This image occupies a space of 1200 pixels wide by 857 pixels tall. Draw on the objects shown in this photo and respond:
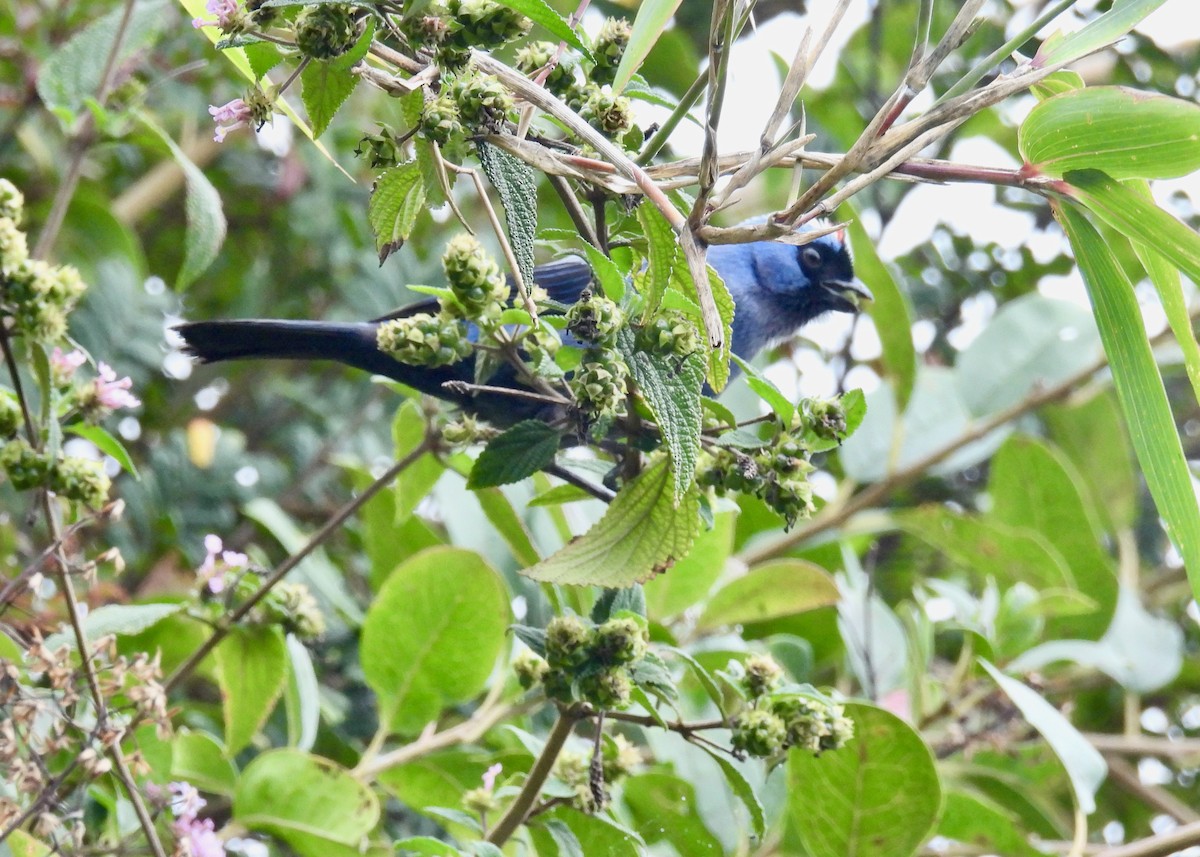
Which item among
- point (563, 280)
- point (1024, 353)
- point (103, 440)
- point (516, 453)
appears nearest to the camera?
point (516, 453)

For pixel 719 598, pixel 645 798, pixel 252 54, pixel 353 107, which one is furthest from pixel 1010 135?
pixel 252 54

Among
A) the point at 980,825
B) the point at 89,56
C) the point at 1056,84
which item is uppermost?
the point at 89,56

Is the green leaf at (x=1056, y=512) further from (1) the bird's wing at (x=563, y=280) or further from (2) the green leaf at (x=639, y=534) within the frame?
(2) the green leaf at (x=639, y=534)

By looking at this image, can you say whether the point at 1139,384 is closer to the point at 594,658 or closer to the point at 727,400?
the point at 594,658

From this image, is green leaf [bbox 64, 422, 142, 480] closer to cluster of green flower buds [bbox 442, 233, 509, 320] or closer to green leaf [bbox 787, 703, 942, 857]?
cluster of green flower buds [bbox 442, 233, 509, 320]

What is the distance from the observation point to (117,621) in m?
1.91

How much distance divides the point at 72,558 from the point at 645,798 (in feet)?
3.36

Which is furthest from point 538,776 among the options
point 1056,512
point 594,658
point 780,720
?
point 1056,512

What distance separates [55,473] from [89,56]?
124 cm

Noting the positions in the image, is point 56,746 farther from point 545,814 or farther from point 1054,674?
point 1054,674

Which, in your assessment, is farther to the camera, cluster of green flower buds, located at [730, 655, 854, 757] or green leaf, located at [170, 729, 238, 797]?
green leaf, located at [170, 729, 238, 797]

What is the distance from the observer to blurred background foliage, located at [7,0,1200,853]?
9.87 ft

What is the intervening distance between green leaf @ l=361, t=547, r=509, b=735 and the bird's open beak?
1538mm

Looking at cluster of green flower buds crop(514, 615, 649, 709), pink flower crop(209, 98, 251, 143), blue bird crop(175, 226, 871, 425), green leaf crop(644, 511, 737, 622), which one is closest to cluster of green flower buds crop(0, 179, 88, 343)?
pink flower crop(209, 98, 251, 143)
